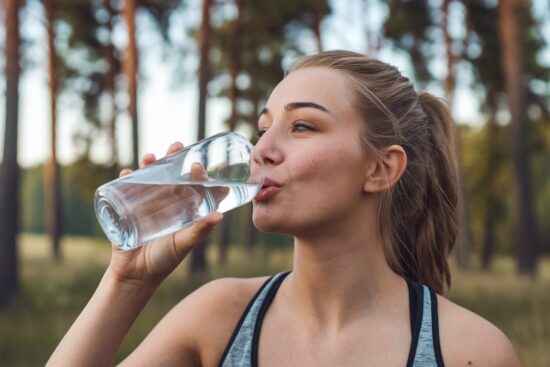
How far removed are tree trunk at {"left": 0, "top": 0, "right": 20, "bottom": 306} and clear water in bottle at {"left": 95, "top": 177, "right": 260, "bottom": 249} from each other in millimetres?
9778

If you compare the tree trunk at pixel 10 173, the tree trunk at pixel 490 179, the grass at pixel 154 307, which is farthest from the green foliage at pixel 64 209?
the grass at pixel 154 307

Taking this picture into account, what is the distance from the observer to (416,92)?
2900 millimetres

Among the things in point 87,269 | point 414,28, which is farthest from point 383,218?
point 414,28

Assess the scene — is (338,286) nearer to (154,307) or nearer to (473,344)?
(473,344)

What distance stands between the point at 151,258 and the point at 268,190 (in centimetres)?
41

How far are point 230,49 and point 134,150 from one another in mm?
8241

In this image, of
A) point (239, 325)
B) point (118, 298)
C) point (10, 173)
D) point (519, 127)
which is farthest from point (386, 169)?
point (519, 127)

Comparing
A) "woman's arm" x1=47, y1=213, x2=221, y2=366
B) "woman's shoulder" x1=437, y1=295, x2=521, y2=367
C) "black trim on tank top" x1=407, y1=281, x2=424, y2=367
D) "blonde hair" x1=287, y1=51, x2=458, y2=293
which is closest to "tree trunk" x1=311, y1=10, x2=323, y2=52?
"blonde hair" x1=287, y1=51, x2=458, y2=293

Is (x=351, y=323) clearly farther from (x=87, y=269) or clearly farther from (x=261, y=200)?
(x=87, y=269)

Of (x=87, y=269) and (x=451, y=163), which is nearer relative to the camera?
(x=451, y=163)

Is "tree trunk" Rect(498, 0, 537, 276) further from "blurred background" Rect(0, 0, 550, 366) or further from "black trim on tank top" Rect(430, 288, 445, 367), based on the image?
"black trim on tank top" Rect(430, 288, 445, 367)

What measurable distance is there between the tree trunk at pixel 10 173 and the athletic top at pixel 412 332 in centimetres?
966

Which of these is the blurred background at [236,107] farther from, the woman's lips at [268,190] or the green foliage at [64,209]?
the green foliage at [64,209]

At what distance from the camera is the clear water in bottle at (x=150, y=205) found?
2.23 metres
